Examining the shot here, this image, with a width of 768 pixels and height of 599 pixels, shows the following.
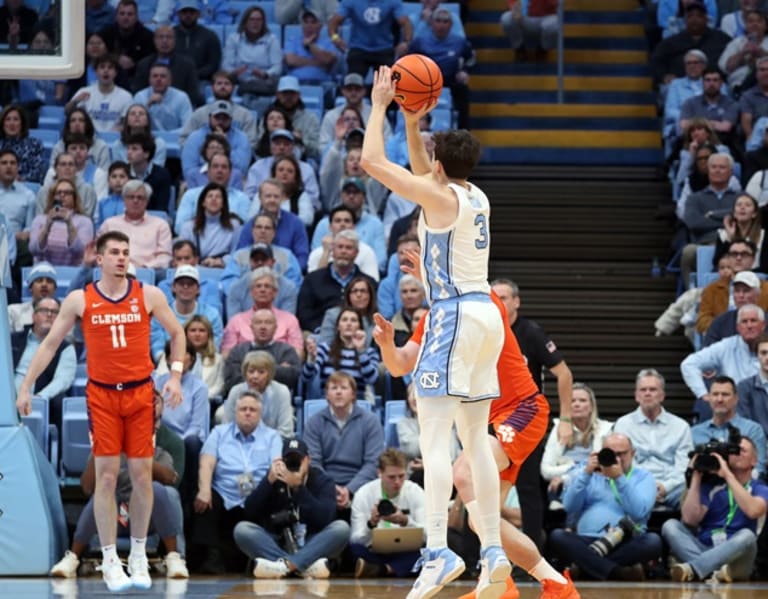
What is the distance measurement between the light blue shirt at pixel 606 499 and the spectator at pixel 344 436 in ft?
4.94

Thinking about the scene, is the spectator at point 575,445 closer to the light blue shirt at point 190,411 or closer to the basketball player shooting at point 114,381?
the light blue shirt at point 190,411

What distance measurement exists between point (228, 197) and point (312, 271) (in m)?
1.51

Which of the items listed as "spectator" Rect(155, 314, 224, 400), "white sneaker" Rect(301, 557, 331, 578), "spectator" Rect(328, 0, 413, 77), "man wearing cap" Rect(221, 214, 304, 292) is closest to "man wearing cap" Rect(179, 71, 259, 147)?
"spectator" Rect(328, 0, 413, 77)

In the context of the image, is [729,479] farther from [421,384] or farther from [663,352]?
[421,384]

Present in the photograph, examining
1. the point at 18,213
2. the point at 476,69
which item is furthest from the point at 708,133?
the point at 18,213

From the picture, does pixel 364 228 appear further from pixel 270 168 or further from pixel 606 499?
pixel 606 499

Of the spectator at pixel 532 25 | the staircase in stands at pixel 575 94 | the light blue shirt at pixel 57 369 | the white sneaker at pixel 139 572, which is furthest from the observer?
the spectator at pixel 532 25

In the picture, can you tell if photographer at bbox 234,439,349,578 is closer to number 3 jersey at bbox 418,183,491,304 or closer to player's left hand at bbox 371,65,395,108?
number 3 jersey at bbox 418,183,491,304

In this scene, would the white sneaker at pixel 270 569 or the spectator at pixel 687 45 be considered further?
the spectator at pixel 687 45

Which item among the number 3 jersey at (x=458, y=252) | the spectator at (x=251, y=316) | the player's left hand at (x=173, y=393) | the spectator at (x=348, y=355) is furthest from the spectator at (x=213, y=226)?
the number 3 jersey at (x=458, y=252)

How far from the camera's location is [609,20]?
19.1 m

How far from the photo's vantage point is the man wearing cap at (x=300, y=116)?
16266 mm

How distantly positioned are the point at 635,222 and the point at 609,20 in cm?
394

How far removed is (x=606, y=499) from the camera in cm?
1167
